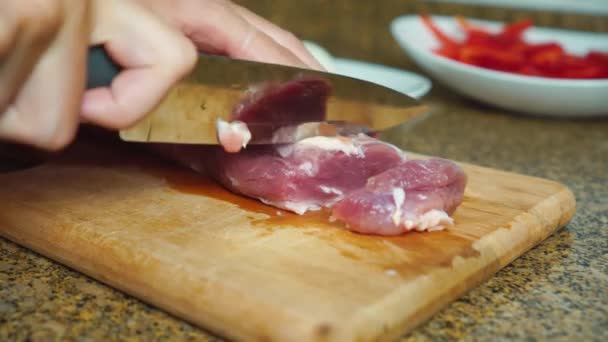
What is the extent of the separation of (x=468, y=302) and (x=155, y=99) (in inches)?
22.9

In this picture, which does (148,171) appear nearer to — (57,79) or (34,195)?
(34,195)

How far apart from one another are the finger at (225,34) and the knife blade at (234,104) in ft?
0.33

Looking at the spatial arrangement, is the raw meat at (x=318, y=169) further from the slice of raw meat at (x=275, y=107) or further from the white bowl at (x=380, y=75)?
the white bowl at (x=380, y=75)

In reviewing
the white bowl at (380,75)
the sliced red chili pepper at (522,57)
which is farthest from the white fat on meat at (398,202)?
the sliced red chili pepper at (522,57)

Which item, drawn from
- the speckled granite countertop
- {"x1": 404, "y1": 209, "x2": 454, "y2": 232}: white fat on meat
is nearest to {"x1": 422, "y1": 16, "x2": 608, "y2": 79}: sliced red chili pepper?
the speckled granite countertop

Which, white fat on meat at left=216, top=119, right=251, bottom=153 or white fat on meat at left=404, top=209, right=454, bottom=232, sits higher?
white fat on meat at left=216, top=119, right=251, bottom=153

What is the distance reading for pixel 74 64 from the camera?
0.95 meters

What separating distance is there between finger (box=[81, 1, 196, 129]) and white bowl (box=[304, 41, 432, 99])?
95 cm

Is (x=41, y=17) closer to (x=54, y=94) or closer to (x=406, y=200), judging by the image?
(x=54, y=94)

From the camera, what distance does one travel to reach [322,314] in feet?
2.90

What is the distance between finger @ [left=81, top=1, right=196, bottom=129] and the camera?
1014 millimetres

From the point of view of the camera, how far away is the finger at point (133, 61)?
39.9 inches

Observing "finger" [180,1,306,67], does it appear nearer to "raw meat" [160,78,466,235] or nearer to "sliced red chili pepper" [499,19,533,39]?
"raw meat" [160,78,466,235]

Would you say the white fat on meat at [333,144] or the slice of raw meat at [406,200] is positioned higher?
the white fat on meat at [333,144]
